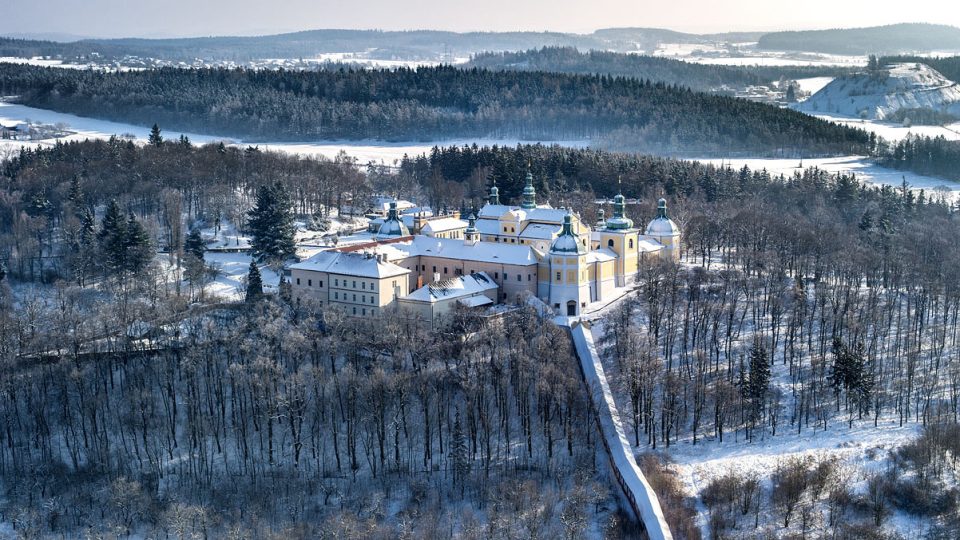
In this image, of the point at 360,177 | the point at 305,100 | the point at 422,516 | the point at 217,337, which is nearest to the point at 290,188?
the point at 360,177

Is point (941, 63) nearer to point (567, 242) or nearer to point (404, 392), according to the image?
point (567, 242)

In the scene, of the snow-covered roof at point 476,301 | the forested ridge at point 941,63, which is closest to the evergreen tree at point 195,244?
the snow-covered roof at point 476,301

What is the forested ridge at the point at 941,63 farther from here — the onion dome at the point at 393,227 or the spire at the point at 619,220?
the onion dome at the point at 393,227

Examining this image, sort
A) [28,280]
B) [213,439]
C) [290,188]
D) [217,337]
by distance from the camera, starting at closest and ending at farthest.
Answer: [213,439]
[217,337]
[28,280]
[290,188]

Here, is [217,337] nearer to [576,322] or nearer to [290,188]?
[576,322]

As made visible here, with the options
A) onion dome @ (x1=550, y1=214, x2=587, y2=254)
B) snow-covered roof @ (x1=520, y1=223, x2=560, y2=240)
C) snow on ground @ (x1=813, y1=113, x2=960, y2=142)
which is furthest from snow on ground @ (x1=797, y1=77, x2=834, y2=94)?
onion dome @ (x1=550, y1=214, x2=587, y2=254)

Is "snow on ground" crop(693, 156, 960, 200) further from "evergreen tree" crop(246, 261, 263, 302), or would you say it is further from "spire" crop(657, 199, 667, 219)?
"evergreen tree" crop(246, 261, 263, 302)
